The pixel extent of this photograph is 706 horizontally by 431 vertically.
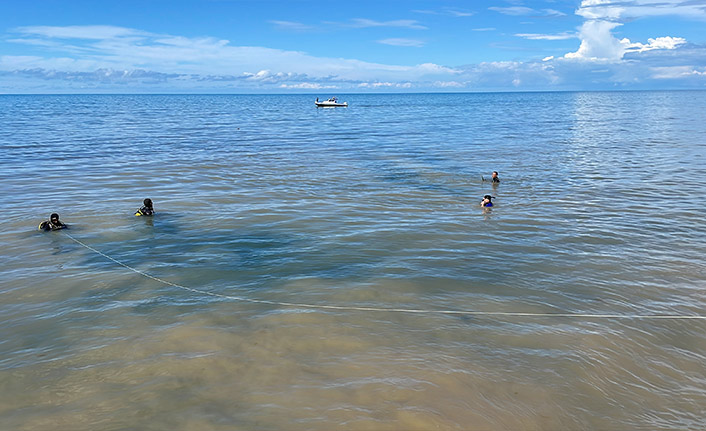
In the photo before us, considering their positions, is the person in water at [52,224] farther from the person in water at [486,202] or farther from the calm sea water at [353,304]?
the person in water at [486,202]

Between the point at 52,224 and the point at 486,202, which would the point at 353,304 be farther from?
the point at 52,224

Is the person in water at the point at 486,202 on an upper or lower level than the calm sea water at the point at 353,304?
upper

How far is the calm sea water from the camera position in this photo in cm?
730

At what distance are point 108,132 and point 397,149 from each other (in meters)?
33.0

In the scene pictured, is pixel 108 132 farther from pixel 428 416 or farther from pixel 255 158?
pixel 428 416

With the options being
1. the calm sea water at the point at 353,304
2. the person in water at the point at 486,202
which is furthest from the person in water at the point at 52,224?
the person in water at the point at 486,202

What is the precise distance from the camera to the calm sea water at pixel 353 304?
7297mm

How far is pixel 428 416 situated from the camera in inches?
276

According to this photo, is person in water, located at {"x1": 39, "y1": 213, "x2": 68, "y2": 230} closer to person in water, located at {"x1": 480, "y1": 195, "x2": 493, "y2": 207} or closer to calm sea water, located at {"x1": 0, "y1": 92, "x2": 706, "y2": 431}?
calm sea water, located at {"x1": 0, "y1": 92, "x2": 706, "y2": 431}

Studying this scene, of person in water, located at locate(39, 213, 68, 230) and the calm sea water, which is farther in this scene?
person in water, located at locate(39, 213, 68, 230)

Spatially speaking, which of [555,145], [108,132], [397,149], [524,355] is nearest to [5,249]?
[524,355]

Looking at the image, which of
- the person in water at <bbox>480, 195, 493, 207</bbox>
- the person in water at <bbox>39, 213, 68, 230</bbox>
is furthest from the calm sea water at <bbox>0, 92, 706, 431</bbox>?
the person in water at <bbox>480, 195, 493, 207</bbox>

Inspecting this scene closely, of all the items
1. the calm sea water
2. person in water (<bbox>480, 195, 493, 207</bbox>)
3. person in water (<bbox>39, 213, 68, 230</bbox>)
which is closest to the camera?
the calm sea water

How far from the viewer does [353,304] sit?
10727mm
